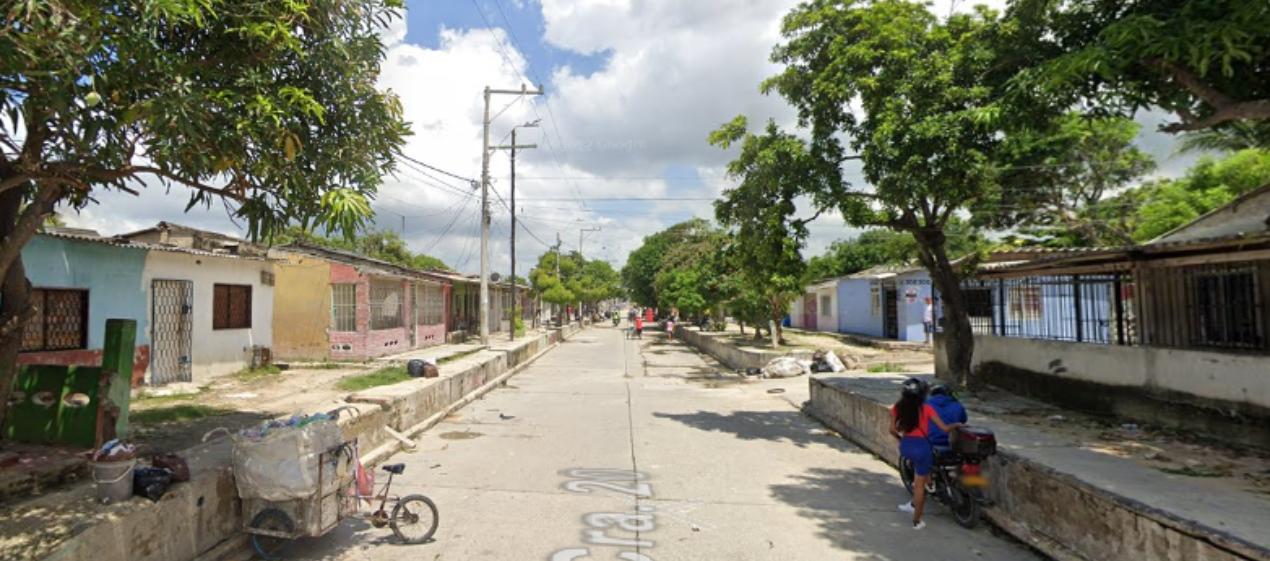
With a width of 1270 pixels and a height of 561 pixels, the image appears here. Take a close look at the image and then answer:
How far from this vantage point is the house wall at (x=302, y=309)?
1862 centimetres

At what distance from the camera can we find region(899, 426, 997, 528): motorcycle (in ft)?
20.6

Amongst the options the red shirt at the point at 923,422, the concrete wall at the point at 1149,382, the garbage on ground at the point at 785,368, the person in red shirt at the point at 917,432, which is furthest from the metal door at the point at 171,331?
the concrete wall at the point at 1149,382

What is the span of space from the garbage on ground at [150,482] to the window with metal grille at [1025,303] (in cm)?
1309

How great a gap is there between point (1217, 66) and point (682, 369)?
62.6 feet

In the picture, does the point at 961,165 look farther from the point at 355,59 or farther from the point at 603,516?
the point at 355,59

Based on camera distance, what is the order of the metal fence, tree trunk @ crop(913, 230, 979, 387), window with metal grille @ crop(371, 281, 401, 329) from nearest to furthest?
the metal fence
tree trunk @ crop(913, 230, 979, 387)
window with metal grille @ crop(371, 281, 401, 329)

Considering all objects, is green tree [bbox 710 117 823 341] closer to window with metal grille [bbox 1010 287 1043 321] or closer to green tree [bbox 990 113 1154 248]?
window with metal grille [bbox 1010 287 1043 321]

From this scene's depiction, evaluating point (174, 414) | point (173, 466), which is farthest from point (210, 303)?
point (173, 466)

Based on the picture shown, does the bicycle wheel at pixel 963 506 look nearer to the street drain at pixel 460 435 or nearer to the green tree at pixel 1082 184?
the street drain at pixel 460 435

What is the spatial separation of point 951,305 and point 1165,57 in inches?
275

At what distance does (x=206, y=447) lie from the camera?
642 cm

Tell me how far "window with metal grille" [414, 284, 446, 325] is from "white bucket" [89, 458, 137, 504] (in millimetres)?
19482

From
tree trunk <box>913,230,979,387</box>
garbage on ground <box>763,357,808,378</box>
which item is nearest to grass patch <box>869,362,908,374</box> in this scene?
garbage on ground <box>763,357,808,378</box>

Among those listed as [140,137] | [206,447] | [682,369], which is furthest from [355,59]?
[682,369]
